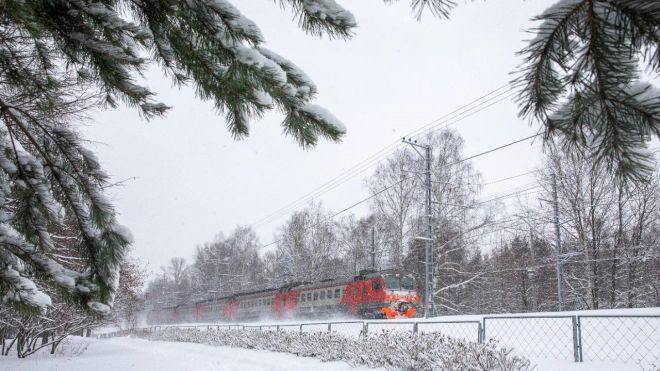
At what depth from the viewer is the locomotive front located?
15789 millimetres

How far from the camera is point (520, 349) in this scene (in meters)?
6.91

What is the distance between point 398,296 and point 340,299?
2.77m

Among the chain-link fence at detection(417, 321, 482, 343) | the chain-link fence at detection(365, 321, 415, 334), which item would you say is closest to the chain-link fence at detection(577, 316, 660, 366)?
the chain-link fence at detection(417, 321, 482, 343)

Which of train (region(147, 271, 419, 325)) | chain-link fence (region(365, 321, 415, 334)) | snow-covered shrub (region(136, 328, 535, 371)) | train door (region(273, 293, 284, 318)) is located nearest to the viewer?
snow-covered shrub (region(136, 328, 535, 371))

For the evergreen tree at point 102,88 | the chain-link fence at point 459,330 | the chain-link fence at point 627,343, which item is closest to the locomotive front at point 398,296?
the chain-link fence at point 459,330

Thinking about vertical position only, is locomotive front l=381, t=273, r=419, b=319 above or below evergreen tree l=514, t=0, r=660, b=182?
below

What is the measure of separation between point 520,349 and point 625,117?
282 inches

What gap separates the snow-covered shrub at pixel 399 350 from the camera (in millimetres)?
4660

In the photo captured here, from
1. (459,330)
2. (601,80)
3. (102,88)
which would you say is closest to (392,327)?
(459,330)

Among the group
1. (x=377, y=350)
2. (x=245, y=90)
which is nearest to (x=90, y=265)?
(x=245, y=90)

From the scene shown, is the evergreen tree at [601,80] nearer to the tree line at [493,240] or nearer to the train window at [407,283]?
the tree line at [493,240]

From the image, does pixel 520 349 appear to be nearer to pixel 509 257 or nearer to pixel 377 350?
pixel 377 350

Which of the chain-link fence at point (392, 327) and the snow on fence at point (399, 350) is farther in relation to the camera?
the chain-link fence at point (392, 327)

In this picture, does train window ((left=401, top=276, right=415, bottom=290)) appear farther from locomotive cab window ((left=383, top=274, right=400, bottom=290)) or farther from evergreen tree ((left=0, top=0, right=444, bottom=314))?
evergreen tree ((left=0, top=0, right=444, bottom=314))
